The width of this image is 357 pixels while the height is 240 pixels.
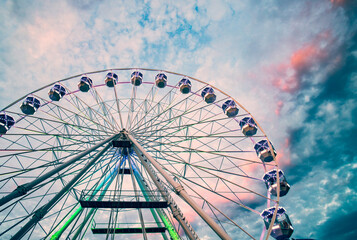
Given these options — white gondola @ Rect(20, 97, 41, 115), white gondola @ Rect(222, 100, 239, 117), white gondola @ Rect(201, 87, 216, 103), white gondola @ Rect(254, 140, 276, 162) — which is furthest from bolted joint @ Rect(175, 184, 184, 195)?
white gondola @ Rect(20, 97, 41, 115)

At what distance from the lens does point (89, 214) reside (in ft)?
39.8

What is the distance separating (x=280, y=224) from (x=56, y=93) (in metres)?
21.7

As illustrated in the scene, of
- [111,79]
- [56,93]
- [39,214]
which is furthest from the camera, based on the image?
[111,79]

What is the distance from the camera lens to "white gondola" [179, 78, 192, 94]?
19969mm

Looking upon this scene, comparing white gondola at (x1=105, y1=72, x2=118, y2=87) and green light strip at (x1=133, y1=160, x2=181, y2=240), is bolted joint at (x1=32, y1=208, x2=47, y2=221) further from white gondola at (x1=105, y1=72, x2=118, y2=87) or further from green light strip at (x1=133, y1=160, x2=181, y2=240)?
white gondola at (x1=105, y1=72, x2=118, y2=87)

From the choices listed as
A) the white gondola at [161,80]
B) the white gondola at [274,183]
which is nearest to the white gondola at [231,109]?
the white gondola at [274,183]

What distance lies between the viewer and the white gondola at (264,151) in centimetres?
1625

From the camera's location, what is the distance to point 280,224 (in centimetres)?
1380

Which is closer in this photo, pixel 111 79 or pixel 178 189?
pixel 178 189

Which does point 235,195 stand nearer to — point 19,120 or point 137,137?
point 137,137

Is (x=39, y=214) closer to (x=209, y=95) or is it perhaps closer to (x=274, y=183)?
(x=274, y=183)

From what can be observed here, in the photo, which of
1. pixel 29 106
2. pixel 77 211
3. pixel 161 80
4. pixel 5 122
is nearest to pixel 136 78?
pixel 161 80

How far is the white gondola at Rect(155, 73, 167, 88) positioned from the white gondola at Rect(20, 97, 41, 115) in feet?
36.9

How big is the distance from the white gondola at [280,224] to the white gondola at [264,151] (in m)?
4.00
